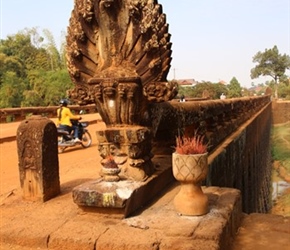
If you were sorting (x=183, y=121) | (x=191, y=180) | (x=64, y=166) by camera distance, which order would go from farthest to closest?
(x=64, y=166) → (x=183, y=121) → (x=191, y=180)

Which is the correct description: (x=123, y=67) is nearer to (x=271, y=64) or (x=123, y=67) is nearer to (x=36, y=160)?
(x=36, y=160)

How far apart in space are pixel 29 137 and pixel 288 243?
2.57 m

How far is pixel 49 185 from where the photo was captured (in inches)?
144

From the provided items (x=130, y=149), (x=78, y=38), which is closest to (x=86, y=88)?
(x=78, y=38)

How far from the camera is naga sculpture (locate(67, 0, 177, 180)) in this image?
10.4 ft

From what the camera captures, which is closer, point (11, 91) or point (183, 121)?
point (183, 121)

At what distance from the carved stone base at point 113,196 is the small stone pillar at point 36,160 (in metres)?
0.77

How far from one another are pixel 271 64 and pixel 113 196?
6753 centimetres

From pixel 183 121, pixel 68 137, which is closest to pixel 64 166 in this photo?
pixel 68 137

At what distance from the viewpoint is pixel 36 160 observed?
142 inches

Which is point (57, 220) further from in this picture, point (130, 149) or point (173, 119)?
point (173, 119)

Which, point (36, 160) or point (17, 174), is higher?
point (36, 160)

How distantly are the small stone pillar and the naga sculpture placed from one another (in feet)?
1.97

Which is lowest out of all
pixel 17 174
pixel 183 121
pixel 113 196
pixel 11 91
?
pixel 17 174
